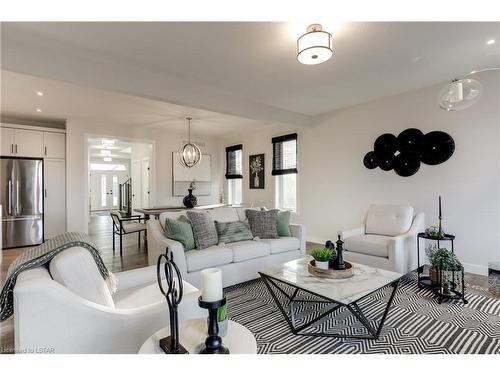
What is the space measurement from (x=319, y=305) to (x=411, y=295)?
3.52 ft

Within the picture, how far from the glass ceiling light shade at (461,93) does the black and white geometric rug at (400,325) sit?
6.07 ft

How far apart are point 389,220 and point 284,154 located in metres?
2.84

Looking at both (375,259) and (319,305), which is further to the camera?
(375,259)

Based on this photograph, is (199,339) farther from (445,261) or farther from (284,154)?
(284,154)

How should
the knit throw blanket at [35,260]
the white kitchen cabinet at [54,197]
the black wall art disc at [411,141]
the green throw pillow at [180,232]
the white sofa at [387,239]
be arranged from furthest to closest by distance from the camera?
the white kitchen cabinet at [54,197]
the black wall art disc at [411,141]
the white sofa at [387,239]
the green throw pillow at [180,232]
the knit throw blanket at [35,260]

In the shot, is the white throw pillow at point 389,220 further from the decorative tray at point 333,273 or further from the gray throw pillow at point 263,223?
the decorative tray at point 333,273

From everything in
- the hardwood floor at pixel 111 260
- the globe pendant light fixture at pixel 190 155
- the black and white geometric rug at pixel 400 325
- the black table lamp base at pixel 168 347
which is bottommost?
the black and white geometric rug at pixel 400 325

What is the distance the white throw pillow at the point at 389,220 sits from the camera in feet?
12.0

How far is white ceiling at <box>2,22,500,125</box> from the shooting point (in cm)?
239

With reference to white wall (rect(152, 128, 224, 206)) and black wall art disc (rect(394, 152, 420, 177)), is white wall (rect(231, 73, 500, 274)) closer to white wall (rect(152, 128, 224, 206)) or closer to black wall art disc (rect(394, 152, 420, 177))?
black wall art disc (rect(394, 152, 420, 177))

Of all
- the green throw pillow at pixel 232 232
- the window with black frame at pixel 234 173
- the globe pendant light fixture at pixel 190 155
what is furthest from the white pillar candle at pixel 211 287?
the window with black frame at pixel 234 173
